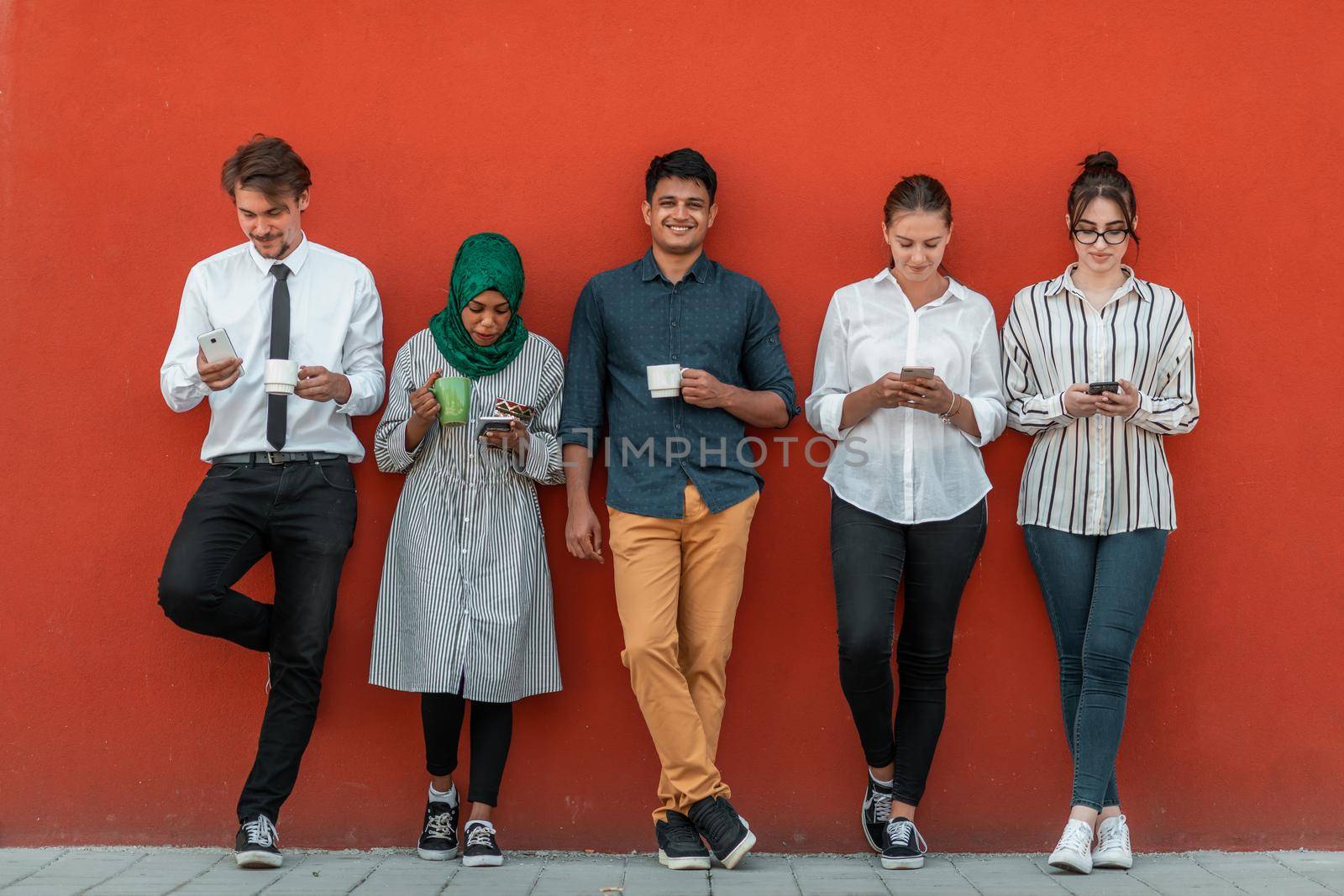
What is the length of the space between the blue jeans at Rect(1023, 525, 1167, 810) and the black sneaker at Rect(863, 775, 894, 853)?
59 centimetres

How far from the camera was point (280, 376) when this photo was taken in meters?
3.68

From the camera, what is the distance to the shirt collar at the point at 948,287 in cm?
408

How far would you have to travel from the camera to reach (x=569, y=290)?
4375 mm

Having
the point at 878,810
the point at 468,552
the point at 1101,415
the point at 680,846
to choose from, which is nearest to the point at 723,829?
the point at 680,846

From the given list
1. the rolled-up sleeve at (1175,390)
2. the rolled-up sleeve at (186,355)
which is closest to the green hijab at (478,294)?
the rolled-up sleeve at (186,355)

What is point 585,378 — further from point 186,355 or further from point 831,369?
point 186,355

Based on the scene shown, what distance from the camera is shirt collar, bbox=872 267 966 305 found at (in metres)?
4.08

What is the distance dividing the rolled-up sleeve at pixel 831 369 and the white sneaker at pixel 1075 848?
1.42 metres

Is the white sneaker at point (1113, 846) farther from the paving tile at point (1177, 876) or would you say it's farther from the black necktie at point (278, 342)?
A: the black necktie at point (278, 342)

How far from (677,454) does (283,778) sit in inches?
63.8

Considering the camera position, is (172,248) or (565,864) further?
(172,248)

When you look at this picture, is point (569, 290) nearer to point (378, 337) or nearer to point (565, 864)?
point (378, 337)

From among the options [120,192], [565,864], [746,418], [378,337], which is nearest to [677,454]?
[746,418]

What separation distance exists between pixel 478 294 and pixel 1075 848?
254 centimetres
